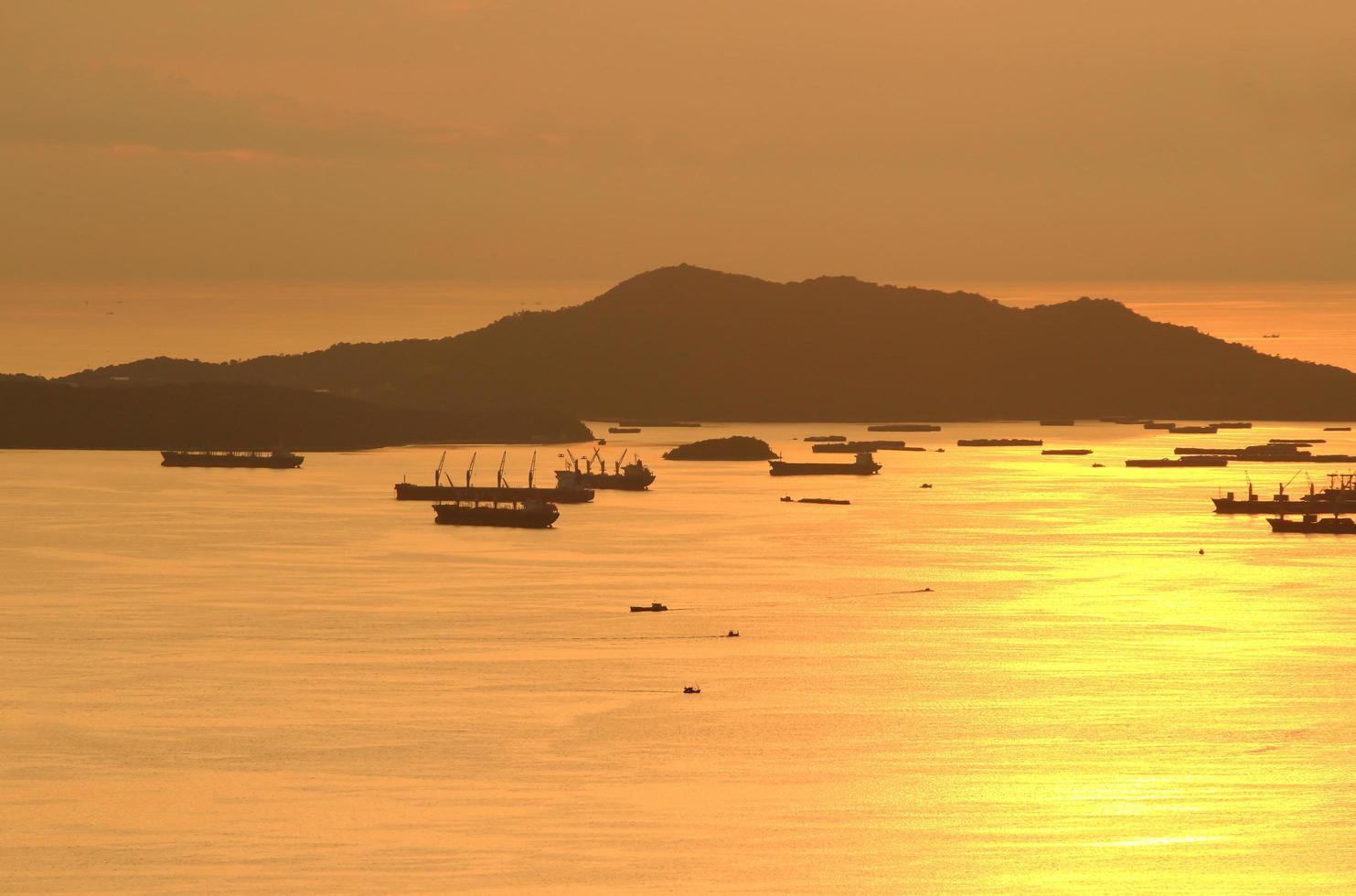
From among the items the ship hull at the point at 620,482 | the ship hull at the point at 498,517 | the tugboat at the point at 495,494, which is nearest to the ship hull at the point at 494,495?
the tugboat at the point at 495,494

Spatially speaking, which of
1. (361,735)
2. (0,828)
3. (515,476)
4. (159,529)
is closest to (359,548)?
(159,529)

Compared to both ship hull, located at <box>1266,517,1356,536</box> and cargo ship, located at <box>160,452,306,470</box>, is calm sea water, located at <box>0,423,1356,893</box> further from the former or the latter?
cargo ship, located at <box>160,452,306,470</box>

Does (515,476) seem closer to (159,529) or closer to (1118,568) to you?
(159,529)

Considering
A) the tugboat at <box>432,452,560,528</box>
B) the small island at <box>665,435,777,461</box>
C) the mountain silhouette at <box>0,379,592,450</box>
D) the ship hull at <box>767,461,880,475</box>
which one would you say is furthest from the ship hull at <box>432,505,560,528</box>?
the mountain silhouette at <box>0,379,592,450</box>

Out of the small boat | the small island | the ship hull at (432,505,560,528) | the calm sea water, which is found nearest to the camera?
the calm sea water

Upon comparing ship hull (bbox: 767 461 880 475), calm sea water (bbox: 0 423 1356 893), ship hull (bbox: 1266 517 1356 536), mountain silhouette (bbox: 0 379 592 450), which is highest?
mountain silhouette (bbox: 0 379 592 450)

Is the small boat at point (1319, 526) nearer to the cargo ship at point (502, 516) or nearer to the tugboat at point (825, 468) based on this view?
the cargo ship at point (502, 516)
